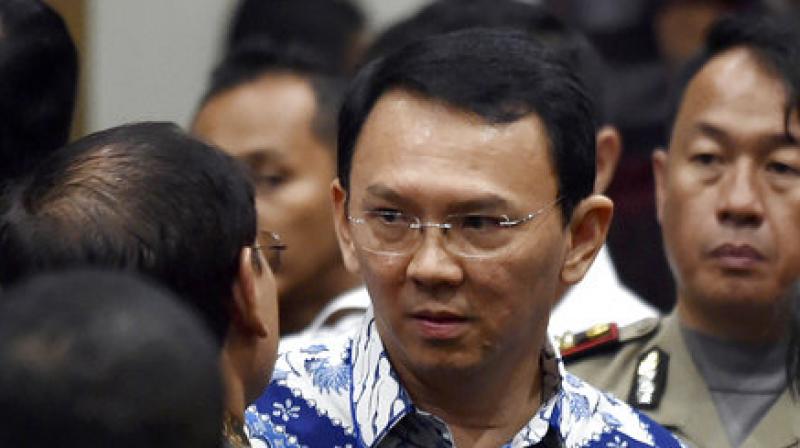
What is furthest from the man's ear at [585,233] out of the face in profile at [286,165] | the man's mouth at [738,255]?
the face in profile at [286,165]

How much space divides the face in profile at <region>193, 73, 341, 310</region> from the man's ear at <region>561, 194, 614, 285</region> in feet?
5.84

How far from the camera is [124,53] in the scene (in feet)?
23.2

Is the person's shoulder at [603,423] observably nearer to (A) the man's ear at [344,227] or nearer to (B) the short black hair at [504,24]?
(A) the man's ear at [344,227]

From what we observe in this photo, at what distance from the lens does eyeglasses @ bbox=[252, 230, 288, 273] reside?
3076 millimetres

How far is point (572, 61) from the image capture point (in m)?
5.07

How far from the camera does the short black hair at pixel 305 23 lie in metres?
7.10

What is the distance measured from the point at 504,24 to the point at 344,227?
6.23ft

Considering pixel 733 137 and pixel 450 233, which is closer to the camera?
pixel 450 233

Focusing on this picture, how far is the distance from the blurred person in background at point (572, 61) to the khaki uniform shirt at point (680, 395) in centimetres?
41

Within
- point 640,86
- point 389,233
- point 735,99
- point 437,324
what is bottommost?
point 640,86

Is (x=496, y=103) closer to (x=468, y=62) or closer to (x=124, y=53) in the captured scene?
(x=468, y=62)

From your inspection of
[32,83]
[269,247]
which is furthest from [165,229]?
[32,83]

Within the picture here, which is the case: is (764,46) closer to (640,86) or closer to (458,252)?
(458,252)

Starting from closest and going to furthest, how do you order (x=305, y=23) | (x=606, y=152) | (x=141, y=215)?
(x=141, y=215) < (x=606, y=152) < (x=305, y=23)
